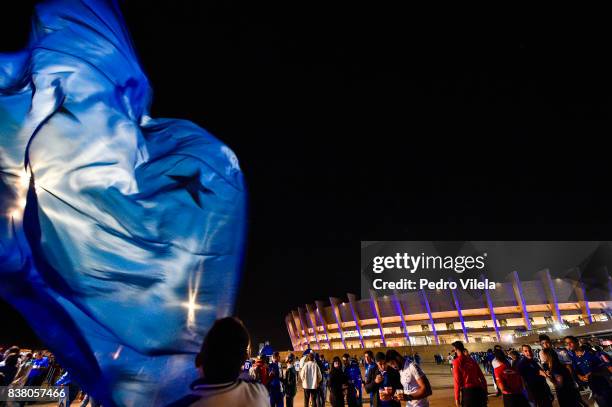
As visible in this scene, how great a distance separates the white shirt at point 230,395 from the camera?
1.91 m

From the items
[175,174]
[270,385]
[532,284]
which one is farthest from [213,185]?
[532,284]

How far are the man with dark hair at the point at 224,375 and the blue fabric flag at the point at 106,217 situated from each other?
3.56 meters

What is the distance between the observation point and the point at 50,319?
17.5ft

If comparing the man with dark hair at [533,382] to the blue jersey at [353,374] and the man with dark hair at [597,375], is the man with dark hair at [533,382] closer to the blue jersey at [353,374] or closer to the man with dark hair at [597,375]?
the man with dark hair at [597,375]

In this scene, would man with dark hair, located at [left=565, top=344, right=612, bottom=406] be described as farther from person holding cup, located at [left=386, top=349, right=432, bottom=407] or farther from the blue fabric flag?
the blue fabric flag

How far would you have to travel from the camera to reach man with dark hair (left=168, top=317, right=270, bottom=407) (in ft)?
6.31

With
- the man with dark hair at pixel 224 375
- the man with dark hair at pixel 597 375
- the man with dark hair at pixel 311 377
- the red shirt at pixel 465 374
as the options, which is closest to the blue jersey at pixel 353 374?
the man with dark hair at pixel 311 377

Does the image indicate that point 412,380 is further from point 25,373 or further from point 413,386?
point 25,373

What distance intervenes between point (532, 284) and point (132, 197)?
5848cm

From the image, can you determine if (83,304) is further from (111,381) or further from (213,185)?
(213,185)

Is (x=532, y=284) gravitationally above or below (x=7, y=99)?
above

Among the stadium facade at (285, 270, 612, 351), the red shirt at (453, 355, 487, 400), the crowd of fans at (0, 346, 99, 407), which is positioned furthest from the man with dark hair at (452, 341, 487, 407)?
the stadium facade at (285, 270, 612, 351)

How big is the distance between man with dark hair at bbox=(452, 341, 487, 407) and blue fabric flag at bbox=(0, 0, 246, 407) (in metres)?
4.55

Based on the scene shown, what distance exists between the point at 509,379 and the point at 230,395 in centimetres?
757
